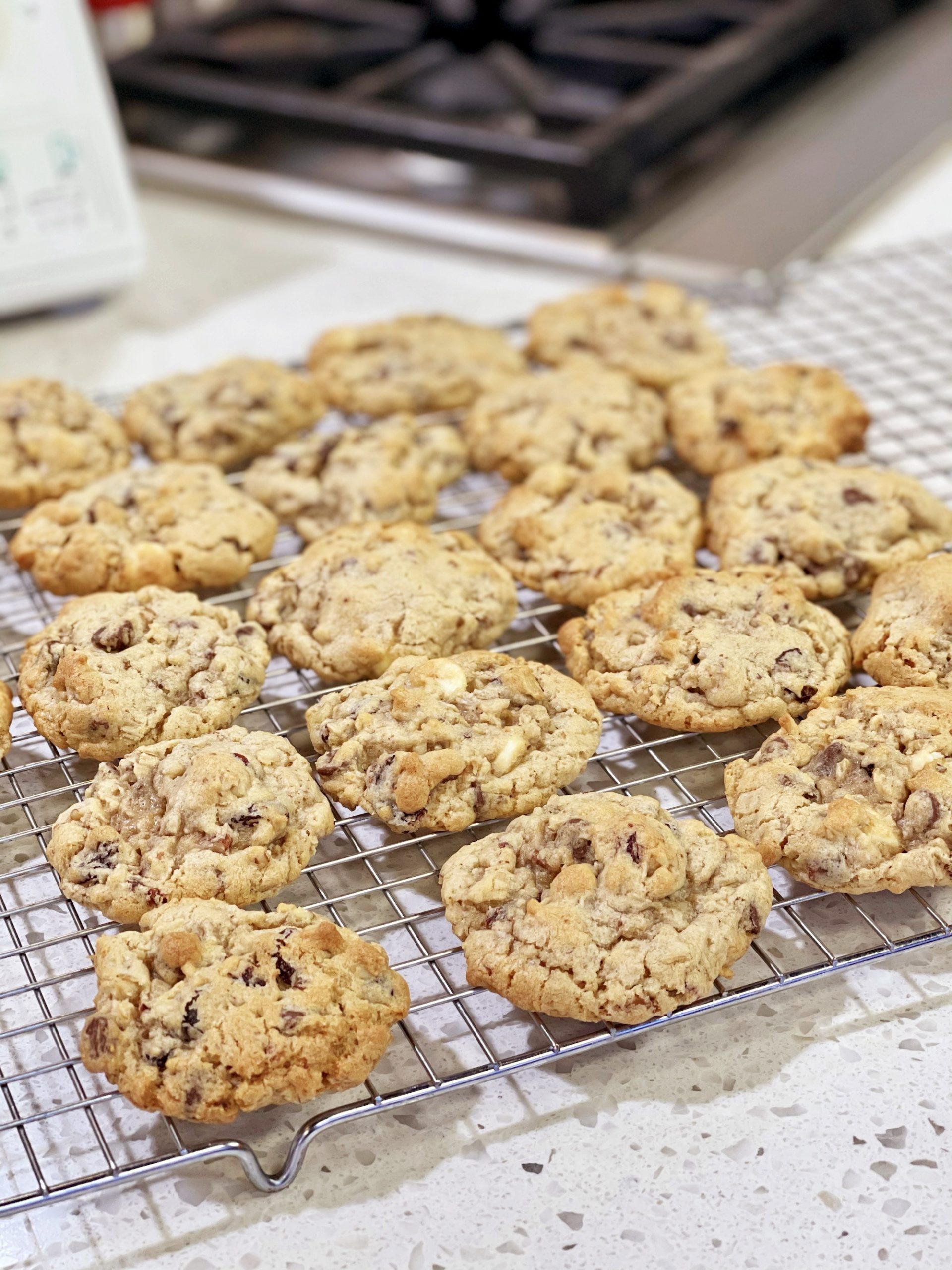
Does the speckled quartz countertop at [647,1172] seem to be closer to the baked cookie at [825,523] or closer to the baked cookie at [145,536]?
the baked cookie at [825,523]

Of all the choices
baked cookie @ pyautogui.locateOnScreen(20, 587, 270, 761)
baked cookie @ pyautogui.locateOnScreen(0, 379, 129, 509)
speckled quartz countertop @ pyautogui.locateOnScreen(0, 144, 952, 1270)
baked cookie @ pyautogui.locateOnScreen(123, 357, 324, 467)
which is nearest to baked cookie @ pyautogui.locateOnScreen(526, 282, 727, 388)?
baked cookie @ pyautogui.locateOnScreen(123, 357, 324, 467)

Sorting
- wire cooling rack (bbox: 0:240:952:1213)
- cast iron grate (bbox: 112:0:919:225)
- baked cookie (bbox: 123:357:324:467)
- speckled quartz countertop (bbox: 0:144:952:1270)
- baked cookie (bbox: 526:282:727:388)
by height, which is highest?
cast iron grate (bbox: 112:0:919:225)

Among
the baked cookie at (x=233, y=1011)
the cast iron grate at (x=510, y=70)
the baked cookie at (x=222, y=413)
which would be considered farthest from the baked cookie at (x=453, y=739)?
the cast iron grate at (x=510, y=70)

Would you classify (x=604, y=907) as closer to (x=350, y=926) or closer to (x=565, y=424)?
(x=350, y=926)

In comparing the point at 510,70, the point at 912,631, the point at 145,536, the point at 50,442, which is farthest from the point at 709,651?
the point at 510,70

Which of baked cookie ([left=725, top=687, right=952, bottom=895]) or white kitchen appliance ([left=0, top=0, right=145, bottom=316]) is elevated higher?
white kitchen appliance ([left=0, top=0, right=145, bottom=316])

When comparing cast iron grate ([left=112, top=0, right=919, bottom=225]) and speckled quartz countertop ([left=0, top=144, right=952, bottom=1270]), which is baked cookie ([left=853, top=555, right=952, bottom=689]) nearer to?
speckled quartz countertop ([left=0, top=144, right=952, bottom=1270])
